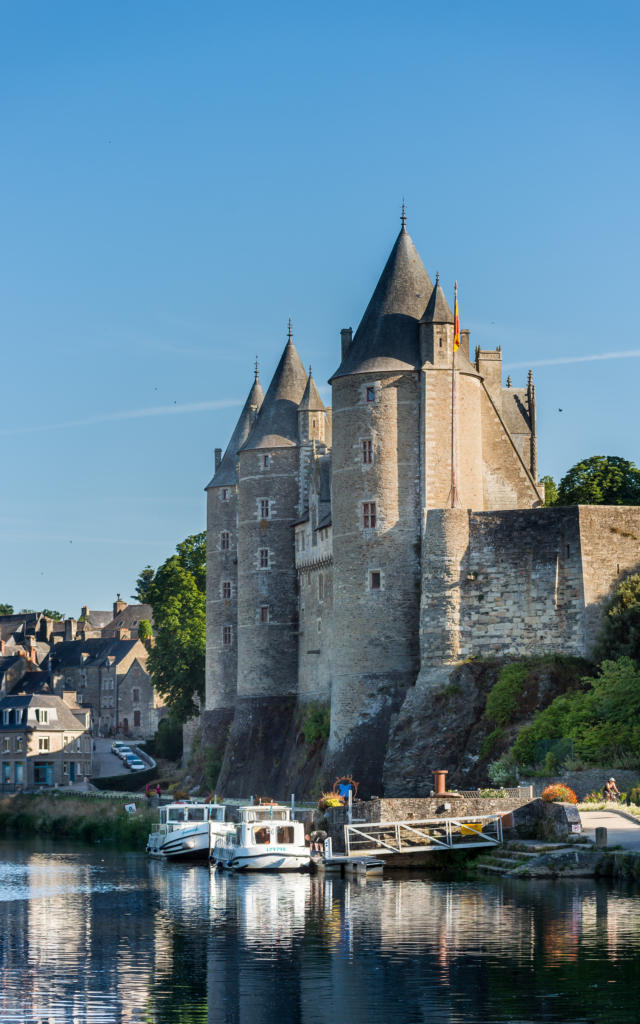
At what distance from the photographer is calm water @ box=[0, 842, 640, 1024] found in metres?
21.8

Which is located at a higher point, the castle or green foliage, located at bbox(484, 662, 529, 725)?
the castle

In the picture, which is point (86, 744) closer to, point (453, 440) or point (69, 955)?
A: point (453, 440)

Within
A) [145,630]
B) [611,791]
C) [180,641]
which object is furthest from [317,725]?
[145,630]

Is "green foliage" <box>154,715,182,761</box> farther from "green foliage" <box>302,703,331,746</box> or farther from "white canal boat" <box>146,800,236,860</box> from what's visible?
"white canal boat" <box>146,800,236,860</box>

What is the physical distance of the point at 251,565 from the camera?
60594 millimetres

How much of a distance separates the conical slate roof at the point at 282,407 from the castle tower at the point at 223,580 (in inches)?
84.8

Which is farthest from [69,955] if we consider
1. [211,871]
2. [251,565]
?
[251,565]

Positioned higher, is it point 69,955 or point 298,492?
point 298,492

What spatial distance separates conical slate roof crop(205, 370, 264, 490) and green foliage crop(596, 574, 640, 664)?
77.7 feet

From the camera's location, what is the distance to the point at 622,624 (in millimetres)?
45156

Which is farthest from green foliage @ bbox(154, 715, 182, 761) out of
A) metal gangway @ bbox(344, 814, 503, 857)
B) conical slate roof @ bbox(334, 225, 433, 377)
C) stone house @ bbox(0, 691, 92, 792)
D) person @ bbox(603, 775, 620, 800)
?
person @ bbox(603, 775, 620, 800)

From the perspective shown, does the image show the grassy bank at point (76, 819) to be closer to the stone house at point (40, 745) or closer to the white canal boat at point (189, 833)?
the white canal boat at point (189, 833)

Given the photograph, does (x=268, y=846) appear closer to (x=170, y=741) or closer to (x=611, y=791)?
(x=611, y=791)

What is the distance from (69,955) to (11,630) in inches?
3950
